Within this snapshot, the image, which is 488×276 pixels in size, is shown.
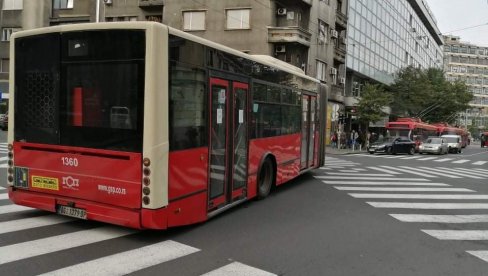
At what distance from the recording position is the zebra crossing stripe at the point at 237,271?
530cm

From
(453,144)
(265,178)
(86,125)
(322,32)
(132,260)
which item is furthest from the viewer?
(453,144)

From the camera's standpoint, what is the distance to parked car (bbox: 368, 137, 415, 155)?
35.8 m

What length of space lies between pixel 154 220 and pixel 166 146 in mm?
967

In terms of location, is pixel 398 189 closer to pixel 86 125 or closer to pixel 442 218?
A: pixel 442 218

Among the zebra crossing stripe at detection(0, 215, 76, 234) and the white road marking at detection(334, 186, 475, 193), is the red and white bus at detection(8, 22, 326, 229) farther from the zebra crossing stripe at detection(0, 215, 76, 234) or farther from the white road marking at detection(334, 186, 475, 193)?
the white road marking at detection(334, 186, 475, 193)

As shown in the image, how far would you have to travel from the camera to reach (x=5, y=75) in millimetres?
43844

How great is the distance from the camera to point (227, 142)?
810 centimetres

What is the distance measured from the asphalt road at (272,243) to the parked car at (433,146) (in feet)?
99.3

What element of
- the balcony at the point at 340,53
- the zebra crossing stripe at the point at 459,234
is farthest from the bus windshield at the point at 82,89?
the balcony at the point at 340,53

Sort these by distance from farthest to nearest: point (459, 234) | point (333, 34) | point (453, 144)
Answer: point (453, 144) < point (333, 34) < point (459, 234)

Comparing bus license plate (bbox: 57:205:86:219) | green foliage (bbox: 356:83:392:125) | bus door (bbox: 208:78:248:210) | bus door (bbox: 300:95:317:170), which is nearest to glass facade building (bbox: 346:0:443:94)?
green foliage (bbox: 356:83:392:125)

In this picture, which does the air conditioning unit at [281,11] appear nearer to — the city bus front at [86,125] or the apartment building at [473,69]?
the city bus front at [86,125]

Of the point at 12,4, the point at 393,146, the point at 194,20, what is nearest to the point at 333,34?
the point at 393,146

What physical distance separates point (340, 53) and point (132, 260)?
4141cm
